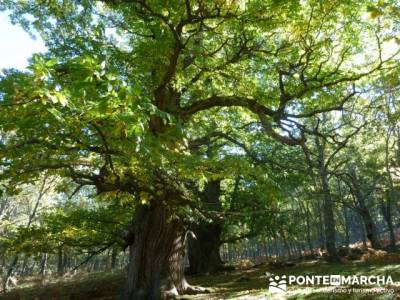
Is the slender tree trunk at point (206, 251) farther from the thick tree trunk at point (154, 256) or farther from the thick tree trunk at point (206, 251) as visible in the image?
the thick tree trunk at point (154, 256)

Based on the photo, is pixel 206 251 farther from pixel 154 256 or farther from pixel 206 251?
pixel 154 256

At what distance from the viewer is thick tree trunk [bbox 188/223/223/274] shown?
64.3ft

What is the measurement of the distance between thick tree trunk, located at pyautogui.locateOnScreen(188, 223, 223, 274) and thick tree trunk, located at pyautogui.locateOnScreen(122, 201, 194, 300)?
8.66 metres

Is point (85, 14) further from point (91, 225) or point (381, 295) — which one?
point (381, 295)

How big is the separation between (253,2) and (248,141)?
881 cm

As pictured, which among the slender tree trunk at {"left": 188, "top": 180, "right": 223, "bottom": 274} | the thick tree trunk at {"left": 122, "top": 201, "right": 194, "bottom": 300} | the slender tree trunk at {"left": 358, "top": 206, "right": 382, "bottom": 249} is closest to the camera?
the thick tree trunk at {"left": 122, "top": 201, "right": 194, "bottom": 300}

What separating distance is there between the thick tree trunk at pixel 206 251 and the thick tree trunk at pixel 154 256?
28.4 ft

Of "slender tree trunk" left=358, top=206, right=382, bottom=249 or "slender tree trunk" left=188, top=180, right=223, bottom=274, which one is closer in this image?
"slender tree trunk" left=188, top=180, right=223, bottom=274

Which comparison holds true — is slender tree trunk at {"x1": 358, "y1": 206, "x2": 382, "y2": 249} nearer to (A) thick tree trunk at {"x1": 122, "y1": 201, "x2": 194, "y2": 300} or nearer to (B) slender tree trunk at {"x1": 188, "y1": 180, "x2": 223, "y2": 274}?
(B) slender tree trunk at {"x1": 188, "y1": 180, "x2": 223, "y2": 274}

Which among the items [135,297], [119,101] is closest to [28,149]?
[119,101]

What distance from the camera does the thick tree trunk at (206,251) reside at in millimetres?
19609

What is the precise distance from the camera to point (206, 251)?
65.6 ft

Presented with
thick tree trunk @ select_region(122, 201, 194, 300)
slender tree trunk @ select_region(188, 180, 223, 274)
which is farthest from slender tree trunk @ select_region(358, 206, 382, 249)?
thick tree trunk @ select_region(122, 201, 194, 300)

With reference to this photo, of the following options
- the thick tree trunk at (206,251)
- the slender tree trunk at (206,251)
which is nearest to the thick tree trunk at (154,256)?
the slender tree trunk at (206,251)
